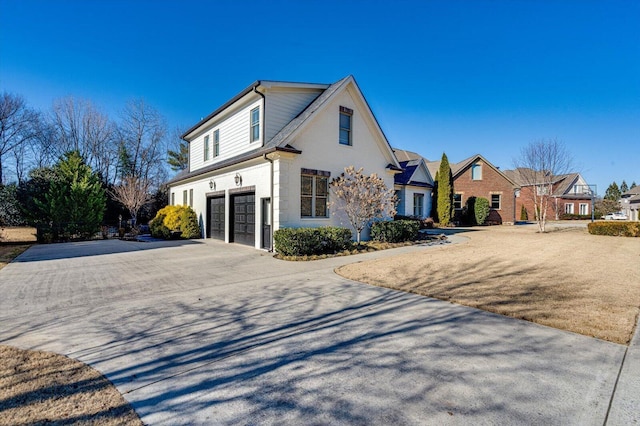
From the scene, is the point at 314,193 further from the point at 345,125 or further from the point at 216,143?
the point at 216,143

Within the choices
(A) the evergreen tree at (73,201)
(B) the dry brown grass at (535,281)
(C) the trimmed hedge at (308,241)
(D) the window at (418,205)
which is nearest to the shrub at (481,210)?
(D) the window at (418,205)

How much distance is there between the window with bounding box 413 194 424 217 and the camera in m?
23.2

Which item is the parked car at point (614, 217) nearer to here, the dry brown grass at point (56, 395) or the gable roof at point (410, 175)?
the gable roof at point (410, 175)

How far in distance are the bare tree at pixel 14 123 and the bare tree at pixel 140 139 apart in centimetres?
765

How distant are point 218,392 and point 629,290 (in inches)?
324

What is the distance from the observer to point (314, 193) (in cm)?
1290

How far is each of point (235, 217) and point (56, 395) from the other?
12513 mm

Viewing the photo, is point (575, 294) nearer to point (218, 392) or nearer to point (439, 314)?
point (439, 314)

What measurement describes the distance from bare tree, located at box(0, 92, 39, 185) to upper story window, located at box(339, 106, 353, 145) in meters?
33.8

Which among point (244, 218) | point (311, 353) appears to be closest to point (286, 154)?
point (244, 218)

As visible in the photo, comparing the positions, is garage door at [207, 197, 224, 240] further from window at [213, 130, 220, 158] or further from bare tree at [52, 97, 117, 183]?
bare tree at [52, 97, 117, 183]

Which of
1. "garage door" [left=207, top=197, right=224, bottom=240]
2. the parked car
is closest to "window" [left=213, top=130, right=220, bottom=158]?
"garage door" [left=207, top=197, right=224, bottom=240]

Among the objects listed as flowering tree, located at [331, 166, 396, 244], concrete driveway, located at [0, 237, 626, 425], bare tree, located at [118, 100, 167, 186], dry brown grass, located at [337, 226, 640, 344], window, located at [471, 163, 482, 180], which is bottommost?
concrete driveway, located at [0, 237, 626, 425]

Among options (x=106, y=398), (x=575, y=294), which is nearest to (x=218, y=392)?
(x=106, y=398)
